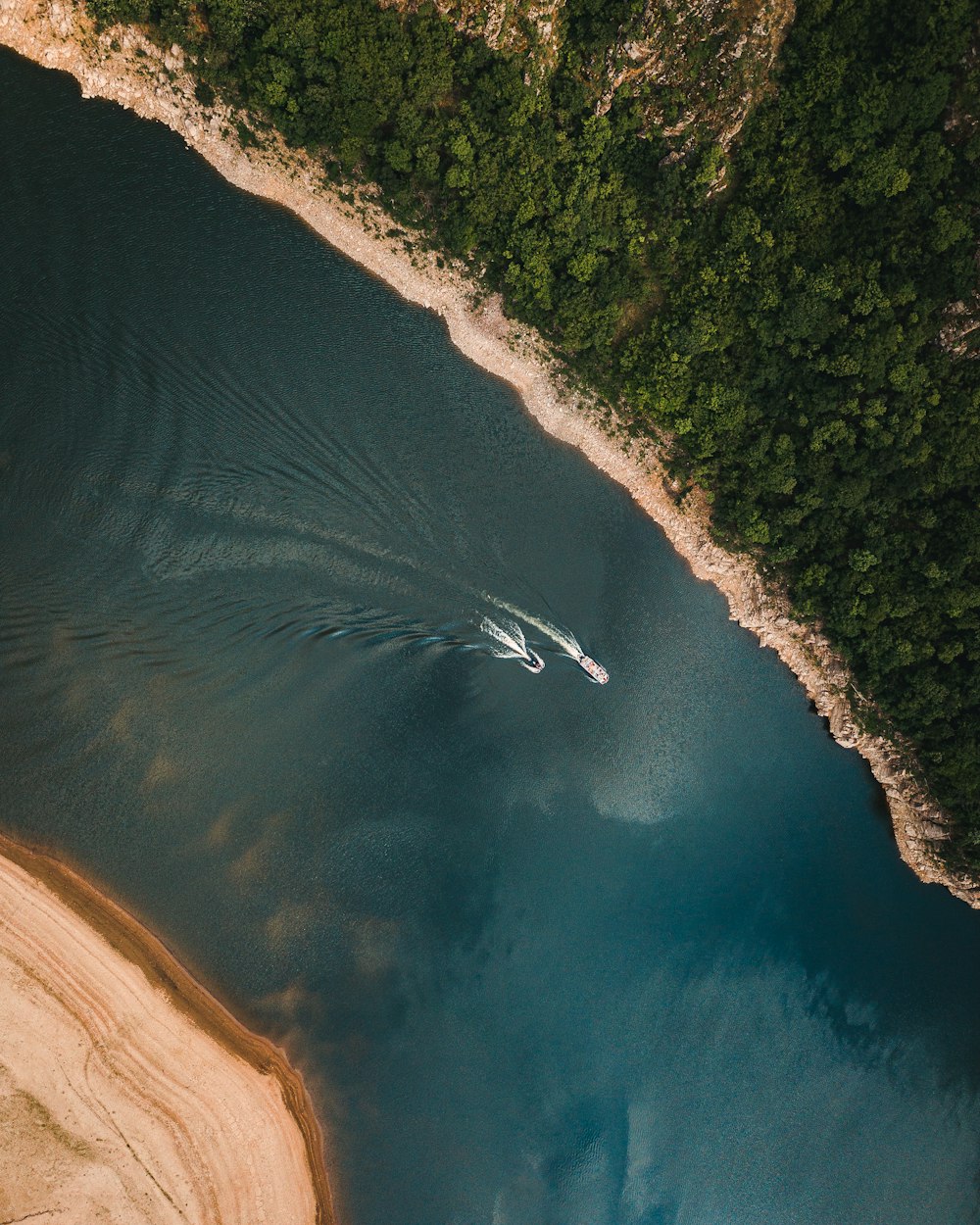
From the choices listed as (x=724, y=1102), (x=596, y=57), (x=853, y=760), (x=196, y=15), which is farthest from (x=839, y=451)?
(x=196, y=15)

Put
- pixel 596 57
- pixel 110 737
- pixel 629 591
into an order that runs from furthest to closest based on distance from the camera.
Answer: pixel 629 591
pixel 110 737
pixel 596 57

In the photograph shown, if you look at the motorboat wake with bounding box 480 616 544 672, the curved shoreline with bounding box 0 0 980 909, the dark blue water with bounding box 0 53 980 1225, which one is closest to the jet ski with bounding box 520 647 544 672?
the motorboat wake with bounding box 480 616 544 672

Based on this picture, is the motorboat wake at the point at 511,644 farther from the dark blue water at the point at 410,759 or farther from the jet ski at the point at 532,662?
the dark blue water at the point at 410,759

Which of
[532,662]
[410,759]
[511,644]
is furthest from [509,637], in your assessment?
[410,759]

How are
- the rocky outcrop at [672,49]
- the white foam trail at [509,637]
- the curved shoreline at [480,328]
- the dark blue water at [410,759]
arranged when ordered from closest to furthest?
the rocky outcrop at [672,49] < the curved shoreline at [480,328] < the dark blue water at [410,759] < the white foam trail at [509,637]

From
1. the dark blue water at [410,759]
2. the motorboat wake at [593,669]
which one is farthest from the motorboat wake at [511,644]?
the motorboat wake at [593,669]

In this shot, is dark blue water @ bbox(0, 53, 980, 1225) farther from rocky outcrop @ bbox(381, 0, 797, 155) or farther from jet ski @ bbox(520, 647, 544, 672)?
rocky outcrop @ bbox(381, 0, 797, 155)

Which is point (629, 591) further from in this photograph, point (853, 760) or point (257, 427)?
point (257, 427)
